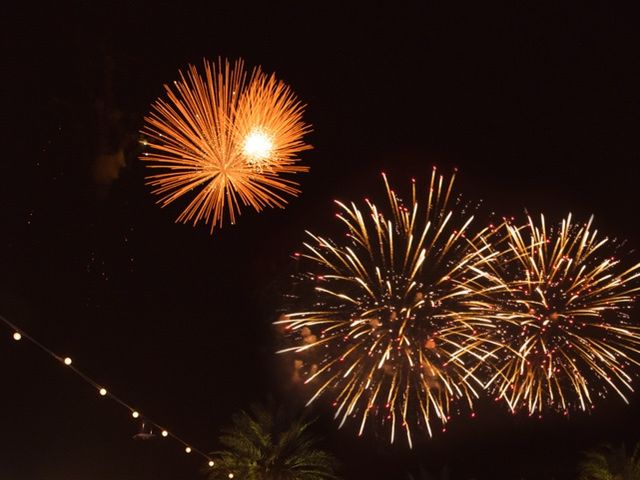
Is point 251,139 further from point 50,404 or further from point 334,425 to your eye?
point 334,425

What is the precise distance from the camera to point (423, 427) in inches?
794

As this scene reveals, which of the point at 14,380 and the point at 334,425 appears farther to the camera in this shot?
the point at 334,425

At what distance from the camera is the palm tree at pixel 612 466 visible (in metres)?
15.3

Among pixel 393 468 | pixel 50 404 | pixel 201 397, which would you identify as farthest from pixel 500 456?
pixel 50 404

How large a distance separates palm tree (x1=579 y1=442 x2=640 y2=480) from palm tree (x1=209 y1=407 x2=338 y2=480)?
5.64m

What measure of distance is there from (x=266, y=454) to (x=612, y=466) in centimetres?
736

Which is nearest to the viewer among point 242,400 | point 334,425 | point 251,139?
point 251,139

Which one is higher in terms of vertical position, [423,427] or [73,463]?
[423,427]

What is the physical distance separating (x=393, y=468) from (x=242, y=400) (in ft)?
16.0

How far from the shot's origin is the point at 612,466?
1545 cm

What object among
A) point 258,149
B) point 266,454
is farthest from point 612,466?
point 258,149

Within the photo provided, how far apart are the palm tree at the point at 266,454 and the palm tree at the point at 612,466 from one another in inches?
222

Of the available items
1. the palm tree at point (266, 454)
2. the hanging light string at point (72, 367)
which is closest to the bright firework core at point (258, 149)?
the hanging light string at point (72, 367)

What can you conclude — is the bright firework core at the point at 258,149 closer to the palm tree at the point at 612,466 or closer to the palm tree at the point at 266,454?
the palm tree at the point at 266,454
